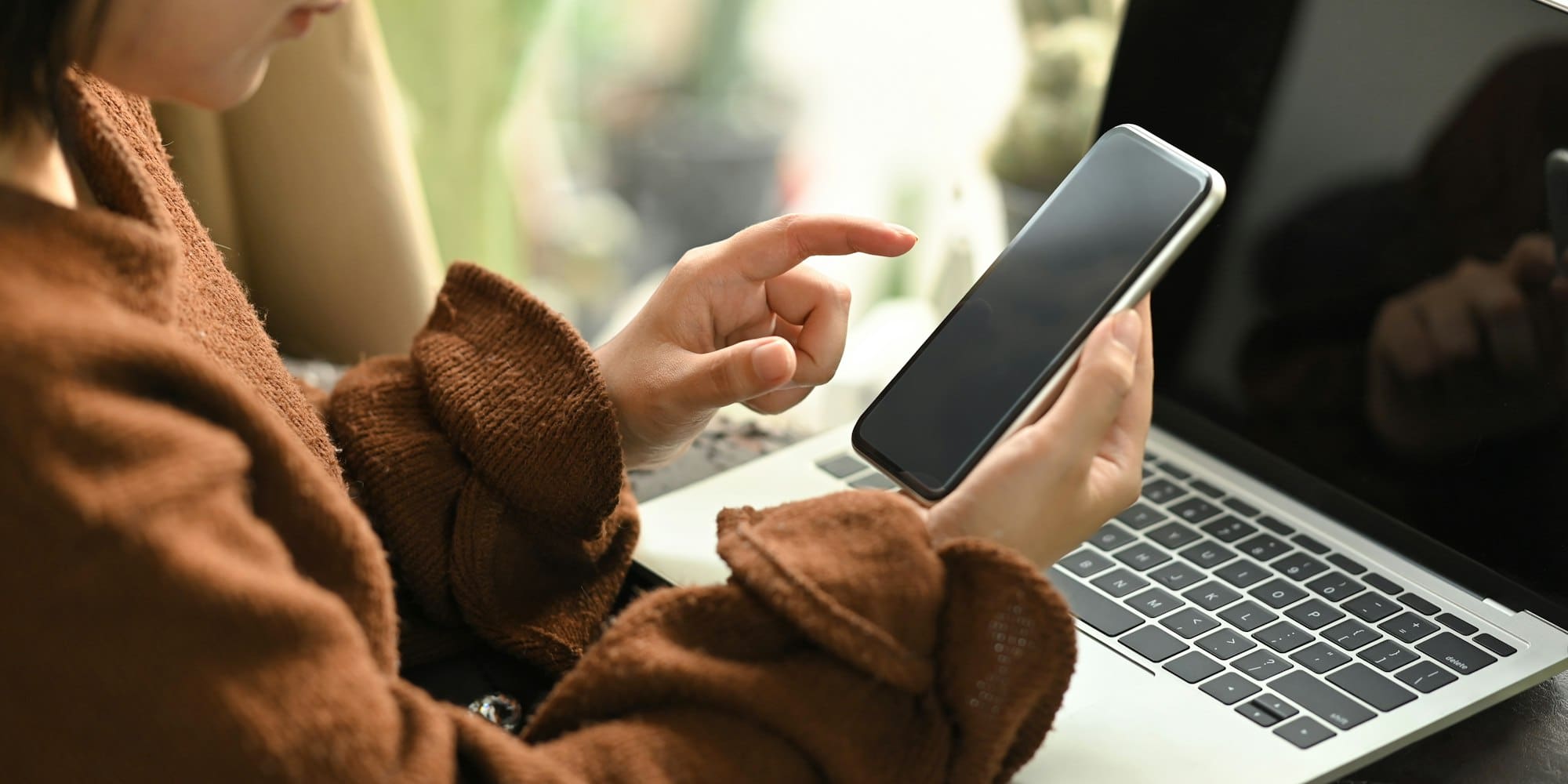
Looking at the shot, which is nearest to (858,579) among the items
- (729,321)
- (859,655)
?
(859,655)

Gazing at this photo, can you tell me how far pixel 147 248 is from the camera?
398 mm

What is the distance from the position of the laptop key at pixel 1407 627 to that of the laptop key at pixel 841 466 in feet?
0.88

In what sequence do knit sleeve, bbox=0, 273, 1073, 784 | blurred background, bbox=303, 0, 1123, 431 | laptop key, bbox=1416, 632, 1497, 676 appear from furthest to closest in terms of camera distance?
blurred background, bbox=303, 0, 1123, 431 < laptop key, bbox=1416, 632, 1497, 676 < knit sleeve, bbox=0, 273, 1073, 784

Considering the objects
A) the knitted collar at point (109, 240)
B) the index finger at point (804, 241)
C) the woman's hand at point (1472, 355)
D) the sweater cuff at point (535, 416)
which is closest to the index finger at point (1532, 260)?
the woman's hand at point (1472, 355)

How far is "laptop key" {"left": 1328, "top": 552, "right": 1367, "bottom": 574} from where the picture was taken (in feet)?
2.08

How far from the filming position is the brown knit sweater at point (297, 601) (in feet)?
1.17

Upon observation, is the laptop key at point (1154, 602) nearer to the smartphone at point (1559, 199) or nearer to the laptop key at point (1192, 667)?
the laptop key at point (1192, 667)

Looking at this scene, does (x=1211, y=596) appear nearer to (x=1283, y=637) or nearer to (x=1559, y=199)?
(x=1283, y=637)

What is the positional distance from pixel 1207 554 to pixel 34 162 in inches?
20.6

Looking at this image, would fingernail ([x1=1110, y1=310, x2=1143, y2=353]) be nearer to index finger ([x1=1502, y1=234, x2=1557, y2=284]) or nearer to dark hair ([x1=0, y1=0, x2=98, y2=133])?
index finger ([x1=1502, y1=234, x2=1557, y2=284])

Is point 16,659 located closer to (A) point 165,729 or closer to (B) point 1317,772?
(A) point 165,729

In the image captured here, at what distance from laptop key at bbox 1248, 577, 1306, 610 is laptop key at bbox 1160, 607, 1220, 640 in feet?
0.11

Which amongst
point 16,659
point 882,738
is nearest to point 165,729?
point 16,659

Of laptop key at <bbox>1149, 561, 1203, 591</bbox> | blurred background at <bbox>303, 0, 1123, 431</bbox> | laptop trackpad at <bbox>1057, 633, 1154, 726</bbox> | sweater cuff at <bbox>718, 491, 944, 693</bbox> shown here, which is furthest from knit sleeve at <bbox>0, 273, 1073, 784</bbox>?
blurred background at <bbox>303, 0, 1123, 431</bbox>
